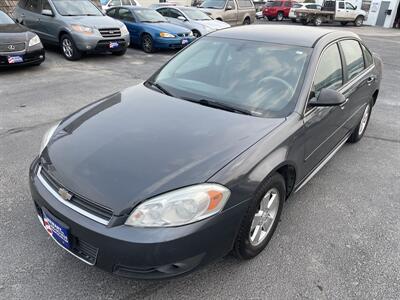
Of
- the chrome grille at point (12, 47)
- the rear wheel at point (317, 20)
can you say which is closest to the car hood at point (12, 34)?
the chrome grille at point (12, 47)

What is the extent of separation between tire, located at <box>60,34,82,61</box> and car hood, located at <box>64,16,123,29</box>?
436mm

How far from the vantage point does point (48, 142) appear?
8.63ft

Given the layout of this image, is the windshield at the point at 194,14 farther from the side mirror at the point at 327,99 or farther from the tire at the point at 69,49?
the side mirror at the point at 327,99

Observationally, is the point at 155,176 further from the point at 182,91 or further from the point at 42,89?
the point at 42,89

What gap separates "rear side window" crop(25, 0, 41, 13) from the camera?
31.5 ft

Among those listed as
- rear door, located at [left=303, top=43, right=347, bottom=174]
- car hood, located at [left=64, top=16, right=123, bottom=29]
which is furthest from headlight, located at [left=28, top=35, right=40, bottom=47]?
rear door, located at [left=303, top=43, right=347, bottom=174]

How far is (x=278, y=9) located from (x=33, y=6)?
2224 centimetres

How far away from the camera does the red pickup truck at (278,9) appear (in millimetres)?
27625

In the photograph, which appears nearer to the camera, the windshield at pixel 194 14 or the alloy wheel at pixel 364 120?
the alloy wheel at pixel 364 120

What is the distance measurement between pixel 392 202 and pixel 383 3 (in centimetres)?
2851

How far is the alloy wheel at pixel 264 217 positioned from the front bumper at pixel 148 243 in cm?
36

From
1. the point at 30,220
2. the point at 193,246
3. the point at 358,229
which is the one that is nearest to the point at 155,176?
the point at 193,246

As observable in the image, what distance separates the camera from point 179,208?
1.97 metres

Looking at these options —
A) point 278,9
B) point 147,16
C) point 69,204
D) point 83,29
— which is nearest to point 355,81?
point 69,204
